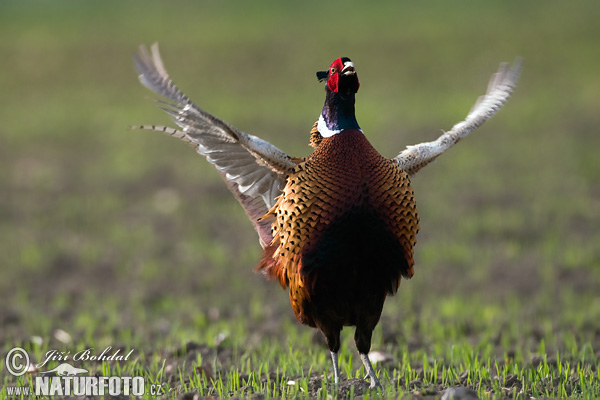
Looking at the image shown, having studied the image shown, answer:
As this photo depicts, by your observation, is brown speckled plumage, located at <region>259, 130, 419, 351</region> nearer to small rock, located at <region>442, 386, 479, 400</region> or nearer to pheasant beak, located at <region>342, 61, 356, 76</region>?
pheasant beak, located at <region>342, 61, 356, 76</region>

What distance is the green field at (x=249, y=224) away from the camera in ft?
19.5

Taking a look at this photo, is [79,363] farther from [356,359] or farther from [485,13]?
[485,13]

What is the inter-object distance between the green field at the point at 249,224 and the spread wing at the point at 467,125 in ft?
3.80

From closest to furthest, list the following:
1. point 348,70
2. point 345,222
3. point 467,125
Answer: point 345,222
point 348,70
point 467,125

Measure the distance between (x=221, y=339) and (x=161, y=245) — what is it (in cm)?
342

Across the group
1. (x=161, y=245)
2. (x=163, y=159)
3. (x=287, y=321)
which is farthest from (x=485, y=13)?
(x=287, y=321)

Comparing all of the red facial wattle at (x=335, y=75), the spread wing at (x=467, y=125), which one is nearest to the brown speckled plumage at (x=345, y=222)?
the red facial wattle at (x=335, y=75)

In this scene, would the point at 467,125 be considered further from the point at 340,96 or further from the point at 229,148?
the point at 229,148

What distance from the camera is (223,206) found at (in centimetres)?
1104

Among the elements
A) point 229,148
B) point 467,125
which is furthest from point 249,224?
point 229,148

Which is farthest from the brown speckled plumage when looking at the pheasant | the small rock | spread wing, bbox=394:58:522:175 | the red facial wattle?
the small rock

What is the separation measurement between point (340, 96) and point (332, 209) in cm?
60

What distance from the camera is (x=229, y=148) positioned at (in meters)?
4.74

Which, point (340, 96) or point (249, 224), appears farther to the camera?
point (249, 224)
